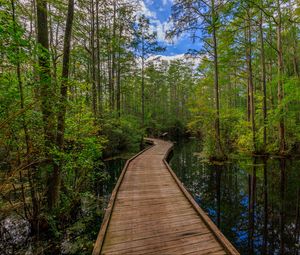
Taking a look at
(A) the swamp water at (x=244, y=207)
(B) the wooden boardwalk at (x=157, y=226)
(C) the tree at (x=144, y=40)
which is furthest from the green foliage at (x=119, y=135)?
(B) the wooden boardwalk at (x=157, y=226)

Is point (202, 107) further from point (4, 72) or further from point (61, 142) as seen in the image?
point (4, 72)

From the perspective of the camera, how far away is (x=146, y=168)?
8.35 metres

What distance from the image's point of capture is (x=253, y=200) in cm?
585

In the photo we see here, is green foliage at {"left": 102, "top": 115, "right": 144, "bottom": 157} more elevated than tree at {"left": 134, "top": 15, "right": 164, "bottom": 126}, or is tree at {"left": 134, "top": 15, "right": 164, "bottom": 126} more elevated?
tree at {"left": 134, "top": 15, "right": 164, "bottom": 126}

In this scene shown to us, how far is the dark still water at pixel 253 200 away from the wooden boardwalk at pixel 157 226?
1.15m

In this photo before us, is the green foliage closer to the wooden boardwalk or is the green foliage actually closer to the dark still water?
the dark still water

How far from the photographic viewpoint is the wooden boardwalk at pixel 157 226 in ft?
9.12

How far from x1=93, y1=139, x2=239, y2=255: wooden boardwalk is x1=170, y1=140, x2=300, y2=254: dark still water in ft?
3.76

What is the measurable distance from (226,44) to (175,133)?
1969cm

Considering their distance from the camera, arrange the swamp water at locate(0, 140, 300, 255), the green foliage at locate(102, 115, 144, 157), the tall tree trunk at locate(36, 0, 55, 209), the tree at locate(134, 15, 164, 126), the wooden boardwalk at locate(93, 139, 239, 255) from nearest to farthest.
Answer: the wooden boardwalk at locate(93, 139, 239, 255), the tall tree trunk at locate(36, 0, 55, 209), the swamp water at locate(0, 140, 300, 255), the green foliage at locate(102, 115, 144, 157), the tree at locate(134, 15, 164, 126)

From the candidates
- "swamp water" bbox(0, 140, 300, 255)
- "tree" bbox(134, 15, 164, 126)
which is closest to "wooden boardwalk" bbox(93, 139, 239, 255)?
"swamp water" bbox(0, 140, 300, 255)

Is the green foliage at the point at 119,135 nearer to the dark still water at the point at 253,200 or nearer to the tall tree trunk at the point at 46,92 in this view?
the dark still water at the point at 253,200

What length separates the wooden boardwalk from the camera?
109 inches

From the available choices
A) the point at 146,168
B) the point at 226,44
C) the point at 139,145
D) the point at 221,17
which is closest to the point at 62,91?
the point at 146,168
